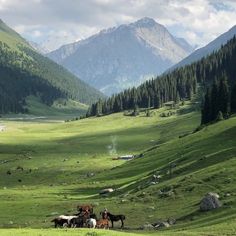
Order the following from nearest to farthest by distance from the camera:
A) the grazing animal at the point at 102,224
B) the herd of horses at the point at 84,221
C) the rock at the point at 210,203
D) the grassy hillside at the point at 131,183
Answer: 1. the herd of horses at the point at 84,221
2. the grazing animal at the point at 102,224
3. the rock at the point at 210,203
4. the grassy hillside at the point at 131,183

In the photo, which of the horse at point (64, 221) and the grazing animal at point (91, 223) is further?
the horse at point (64, 221)

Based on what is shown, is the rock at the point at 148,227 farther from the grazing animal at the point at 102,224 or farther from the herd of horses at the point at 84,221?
the grazing animal at the point at 102,224

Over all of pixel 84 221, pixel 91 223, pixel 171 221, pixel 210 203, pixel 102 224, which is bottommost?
pixel 171 221

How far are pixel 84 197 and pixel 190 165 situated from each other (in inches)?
650

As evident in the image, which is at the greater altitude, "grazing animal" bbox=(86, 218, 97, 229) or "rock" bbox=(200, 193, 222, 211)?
"rock" bbox=(200, 193, 222, 211)

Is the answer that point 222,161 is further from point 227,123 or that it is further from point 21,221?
point 227,123

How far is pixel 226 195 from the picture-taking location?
51000 millimetres

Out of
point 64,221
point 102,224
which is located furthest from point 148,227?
point 64,221

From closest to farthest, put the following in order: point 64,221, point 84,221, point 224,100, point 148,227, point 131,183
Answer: point 84,221 < point 64,221 < point 148,227 < point 131,183 < point 224,100

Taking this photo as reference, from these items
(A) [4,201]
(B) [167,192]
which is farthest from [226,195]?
(A) [4,201]

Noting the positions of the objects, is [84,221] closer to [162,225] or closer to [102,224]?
[102,224]

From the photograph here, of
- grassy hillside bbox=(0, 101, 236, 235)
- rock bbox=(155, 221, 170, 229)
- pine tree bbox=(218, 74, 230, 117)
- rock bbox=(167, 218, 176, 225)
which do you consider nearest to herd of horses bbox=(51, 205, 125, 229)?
grassy hillside bbox=(0, 101, 236, 235)

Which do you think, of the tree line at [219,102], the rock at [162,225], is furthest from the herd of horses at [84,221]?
the tree line at [219,102]

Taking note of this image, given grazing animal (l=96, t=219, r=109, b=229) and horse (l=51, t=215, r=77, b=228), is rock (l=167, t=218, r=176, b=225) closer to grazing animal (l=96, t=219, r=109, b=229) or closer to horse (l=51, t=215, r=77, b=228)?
grazing animal (l=96, t=219, r=109, b=229)
